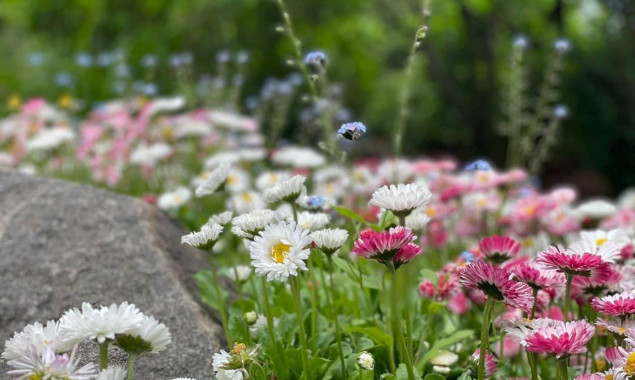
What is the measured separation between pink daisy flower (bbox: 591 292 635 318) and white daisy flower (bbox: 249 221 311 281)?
598mm

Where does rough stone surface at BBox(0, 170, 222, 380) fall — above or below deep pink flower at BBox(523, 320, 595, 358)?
A: below

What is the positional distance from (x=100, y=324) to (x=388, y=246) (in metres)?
0.51

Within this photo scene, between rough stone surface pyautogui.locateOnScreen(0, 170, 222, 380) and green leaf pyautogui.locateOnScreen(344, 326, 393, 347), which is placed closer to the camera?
green leaf pyautogui.locateOnScreen(344, 326, 393, 347)

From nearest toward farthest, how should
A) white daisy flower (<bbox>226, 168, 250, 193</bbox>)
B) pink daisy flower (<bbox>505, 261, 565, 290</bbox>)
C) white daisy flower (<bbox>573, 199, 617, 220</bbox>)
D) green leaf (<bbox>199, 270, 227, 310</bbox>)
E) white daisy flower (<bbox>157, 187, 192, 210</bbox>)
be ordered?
pink daisy flower (<bbox>505, 261, 565, 290</bbox>)
green leaf (<bbox>199, 270, 227, 310</bbox>)
white daisy flower (<bbox>573, 199, 617, 220</bbox>)
white daisy flower (<bbox>157, 187, 192, 210</bbox>)
white daisy flower (<bbox>226, 168, 250, 193</bbox>)

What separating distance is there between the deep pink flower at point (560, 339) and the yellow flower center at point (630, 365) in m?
0.08

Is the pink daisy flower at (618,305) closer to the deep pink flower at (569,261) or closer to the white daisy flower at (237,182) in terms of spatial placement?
the deep pink flower at (569,261)

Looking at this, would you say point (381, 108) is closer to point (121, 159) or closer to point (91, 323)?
point (121, 159)

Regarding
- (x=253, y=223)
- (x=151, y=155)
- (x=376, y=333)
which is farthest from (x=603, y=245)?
(x=151, y=155)

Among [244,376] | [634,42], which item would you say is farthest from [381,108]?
[244,376]

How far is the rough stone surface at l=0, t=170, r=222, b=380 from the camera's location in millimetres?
1948

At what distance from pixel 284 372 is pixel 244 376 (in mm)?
292

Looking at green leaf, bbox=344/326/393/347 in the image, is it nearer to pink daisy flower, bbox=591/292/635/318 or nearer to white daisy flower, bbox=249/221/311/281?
white daisy flower, bbox=249/221/311/281

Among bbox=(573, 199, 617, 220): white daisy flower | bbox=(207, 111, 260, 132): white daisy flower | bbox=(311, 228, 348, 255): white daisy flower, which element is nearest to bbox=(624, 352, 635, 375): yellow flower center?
bbox=(311, 228, 348, 255): white daisy flower

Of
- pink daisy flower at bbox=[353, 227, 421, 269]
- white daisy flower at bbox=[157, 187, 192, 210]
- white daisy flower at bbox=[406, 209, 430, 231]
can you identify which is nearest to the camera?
pink daisy flower at bbox=[353, 227, 421, 269]
